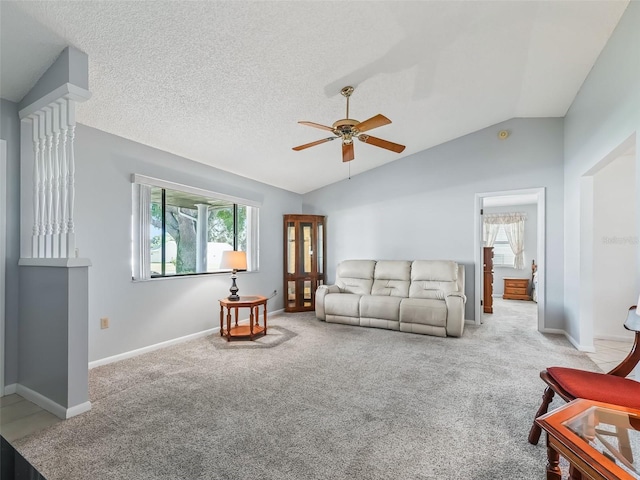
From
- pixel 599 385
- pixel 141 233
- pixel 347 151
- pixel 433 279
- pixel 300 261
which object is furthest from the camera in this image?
pixel 300 261

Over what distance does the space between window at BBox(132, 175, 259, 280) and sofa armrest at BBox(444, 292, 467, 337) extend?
3.10 m

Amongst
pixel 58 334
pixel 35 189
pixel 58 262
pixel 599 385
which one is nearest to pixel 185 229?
pixel 35 189

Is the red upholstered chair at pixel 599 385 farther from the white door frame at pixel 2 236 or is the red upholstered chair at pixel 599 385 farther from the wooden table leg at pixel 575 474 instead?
the white door frame at pixel 2 236

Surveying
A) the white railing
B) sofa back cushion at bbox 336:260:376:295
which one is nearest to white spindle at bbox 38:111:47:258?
the white railing

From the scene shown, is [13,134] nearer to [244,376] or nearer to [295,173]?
[244,376]

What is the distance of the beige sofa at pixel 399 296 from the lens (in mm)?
4203

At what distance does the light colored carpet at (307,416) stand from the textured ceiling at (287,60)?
8.26 ft

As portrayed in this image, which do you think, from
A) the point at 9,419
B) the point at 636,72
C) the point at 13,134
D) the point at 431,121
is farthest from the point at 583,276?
the point at 13,134

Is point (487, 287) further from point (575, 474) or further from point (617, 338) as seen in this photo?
point (575, 474)

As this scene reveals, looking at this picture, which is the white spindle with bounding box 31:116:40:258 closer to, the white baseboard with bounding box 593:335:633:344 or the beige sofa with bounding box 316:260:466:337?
the beige sofa with bounding box 316:260:466:337

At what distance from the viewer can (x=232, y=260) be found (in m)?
4.09

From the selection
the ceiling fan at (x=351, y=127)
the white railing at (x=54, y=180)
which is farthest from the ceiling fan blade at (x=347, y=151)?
the white railing at (x=54, y=180)

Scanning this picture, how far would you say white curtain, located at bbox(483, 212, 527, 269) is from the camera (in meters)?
7.87

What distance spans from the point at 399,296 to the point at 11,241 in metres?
4.57
